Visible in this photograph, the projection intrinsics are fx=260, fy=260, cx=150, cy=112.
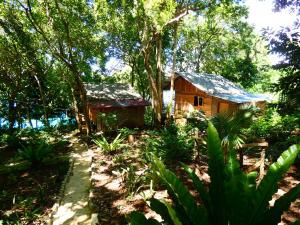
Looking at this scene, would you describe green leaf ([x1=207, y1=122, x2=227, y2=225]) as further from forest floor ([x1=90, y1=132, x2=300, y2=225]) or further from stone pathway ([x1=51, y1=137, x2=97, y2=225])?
stone pathway ([x1=51, y1=137, x2=97, y2=225])

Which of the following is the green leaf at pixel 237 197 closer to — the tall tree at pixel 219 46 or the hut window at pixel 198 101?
the hut window at pixel 198 101

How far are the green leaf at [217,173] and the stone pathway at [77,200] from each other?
3.98 metres

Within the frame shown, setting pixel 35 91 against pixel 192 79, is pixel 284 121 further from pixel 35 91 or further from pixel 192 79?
pixel 35 91

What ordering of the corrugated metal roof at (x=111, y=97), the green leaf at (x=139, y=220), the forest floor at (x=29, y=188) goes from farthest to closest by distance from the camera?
the corrugated metal roof at (x=111, y=97) → the forest floor at (x=29, y=188) → the green leaf at (x=139, y=220)

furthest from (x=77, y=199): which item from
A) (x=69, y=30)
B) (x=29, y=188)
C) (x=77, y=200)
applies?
(x=69, y=30)

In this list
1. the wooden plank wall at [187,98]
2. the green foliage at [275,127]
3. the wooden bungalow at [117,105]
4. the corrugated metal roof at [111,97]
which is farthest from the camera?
the wooden plank wall at [187,98]

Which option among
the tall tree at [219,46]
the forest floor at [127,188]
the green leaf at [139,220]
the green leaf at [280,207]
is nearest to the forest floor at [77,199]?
the forest floor at [127,188]

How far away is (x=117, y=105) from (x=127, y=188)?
12239mm

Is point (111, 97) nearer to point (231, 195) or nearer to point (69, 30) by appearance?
point (69, 30)

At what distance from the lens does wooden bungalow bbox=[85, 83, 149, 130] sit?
18.9 meters

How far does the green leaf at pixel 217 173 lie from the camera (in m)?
2.54

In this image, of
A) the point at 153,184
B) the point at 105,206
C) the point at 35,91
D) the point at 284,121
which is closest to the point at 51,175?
the point at 105,206

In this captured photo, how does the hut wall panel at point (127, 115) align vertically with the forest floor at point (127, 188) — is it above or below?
below

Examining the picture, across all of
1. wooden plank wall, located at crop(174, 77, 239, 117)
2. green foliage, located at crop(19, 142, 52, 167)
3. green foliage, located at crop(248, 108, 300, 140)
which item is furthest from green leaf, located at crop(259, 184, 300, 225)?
wooden plank wall, located at crop(174, 77, 239, 117)
